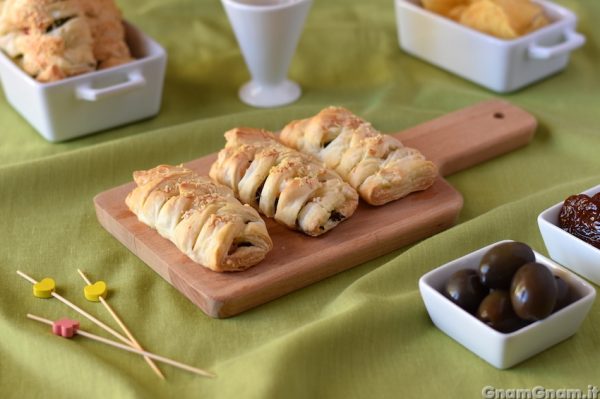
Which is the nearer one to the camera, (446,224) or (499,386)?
(499,386)

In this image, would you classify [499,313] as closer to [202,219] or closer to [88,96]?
[202,219]

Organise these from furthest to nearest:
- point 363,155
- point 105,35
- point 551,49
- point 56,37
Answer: point 551,49
point 105,35
point 56,37
point 363,155

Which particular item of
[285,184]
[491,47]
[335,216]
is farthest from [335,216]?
[491,47]

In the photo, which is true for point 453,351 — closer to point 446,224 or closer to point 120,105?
point 446,224

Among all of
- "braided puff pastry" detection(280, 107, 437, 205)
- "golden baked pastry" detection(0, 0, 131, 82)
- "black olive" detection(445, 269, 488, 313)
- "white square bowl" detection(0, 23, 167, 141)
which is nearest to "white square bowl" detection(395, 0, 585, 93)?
"braided puff pastry" detection(280, 107, 437, 205)

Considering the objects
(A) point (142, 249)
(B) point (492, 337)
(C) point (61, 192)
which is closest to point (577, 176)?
(B) point (492, 337)

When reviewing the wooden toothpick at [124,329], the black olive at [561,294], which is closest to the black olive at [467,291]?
the black olive at [561,294]
